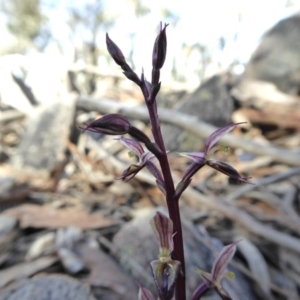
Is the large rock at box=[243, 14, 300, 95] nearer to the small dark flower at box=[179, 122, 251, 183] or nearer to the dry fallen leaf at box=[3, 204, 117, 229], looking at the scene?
the dry fallen leaf at box=[3, 204, 117, 229]

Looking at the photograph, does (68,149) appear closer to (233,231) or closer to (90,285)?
(233,231)

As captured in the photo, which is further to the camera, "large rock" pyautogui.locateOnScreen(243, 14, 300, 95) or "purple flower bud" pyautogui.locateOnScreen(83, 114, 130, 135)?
"large rock" pyautogui.locateOnScreen(243, 14, 300, 95)

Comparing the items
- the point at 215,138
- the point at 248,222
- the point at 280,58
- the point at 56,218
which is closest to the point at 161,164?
the point at 215,138

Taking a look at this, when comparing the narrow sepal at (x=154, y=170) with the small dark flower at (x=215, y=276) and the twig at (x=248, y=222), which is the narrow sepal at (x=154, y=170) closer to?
the small dark flower at (x=215, y=276)

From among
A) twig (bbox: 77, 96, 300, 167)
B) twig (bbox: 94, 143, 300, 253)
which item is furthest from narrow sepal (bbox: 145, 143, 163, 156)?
twig (bbox: 77, 96, 300, 167)

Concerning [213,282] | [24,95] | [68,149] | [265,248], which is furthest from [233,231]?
[24,95]

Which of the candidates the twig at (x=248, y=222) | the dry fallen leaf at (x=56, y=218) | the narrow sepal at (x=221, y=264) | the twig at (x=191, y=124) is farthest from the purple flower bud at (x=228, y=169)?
the twig at (x=191, y=124)
